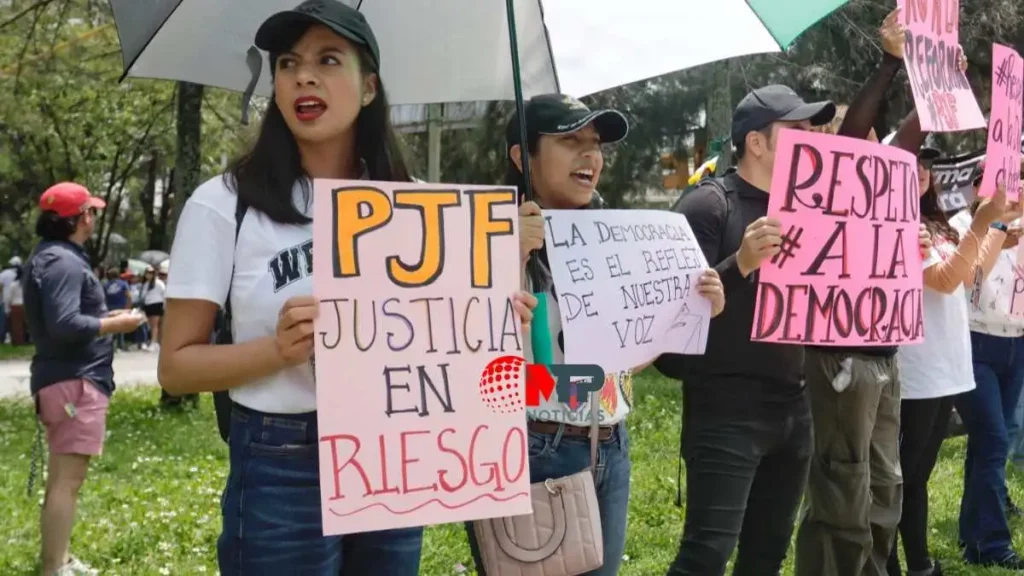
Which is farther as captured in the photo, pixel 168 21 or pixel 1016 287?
pixel 1016 287

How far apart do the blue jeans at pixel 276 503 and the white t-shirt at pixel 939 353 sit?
292 cm

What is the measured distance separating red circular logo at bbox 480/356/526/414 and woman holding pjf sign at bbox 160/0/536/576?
4.3 inches

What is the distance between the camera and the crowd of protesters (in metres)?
2.14

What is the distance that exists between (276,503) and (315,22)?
96 centimetres

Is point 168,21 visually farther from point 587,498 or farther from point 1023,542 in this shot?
point 1023,542

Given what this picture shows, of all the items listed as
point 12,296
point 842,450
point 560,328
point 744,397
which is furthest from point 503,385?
point 12,296

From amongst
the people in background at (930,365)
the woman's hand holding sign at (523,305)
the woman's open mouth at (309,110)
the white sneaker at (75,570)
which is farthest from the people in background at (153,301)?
the woman's hand holding sign at (523,305)

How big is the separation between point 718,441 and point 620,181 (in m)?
11.6

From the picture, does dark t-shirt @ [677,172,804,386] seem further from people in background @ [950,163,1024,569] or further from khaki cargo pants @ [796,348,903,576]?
people in background @ [950,163,1024,569]

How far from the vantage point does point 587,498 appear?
2.67 meters

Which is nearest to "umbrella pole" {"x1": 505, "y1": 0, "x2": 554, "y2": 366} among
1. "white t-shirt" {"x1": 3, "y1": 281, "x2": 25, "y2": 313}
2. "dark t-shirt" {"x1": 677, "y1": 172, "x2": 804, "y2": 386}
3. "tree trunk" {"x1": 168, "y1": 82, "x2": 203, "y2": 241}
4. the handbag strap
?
the handbag strap

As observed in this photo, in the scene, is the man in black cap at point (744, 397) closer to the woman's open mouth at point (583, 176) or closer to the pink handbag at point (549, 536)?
the woman's open mouth at point (583, 176)

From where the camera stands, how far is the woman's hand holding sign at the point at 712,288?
2.94 m

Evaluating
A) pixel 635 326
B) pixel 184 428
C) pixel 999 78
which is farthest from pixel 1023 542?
pixel 184 428
